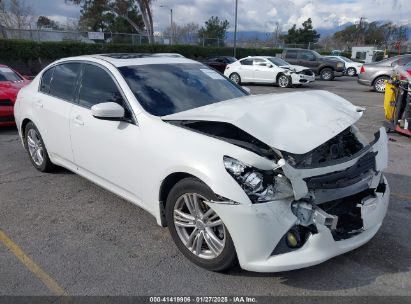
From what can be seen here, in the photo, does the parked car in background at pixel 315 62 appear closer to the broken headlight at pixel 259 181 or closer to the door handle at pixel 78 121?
the door handle at pixel 78 121

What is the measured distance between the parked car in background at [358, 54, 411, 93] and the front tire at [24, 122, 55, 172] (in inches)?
575

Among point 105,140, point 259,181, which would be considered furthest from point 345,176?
point 105,140

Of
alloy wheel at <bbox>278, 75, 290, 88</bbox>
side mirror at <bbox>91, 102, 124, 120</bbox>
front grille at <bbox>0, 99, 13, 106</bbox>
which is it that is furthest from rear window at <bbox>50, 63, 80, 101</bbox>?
alloy wheel at <bbox>278, 75, 290, 88</bbox>

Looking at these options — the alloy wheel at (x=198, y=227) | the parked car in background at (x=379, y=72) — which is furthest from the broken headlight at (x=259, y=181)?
the parked car in background at (x=379, y=72)

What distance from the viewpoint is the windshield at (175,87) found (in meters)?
3.62

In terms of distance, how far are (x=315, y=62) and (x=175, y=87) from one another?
67.8ft

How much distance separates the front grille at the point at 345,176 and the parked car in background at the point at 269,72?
1545 centimetres

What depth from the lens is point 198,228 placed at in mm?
2951

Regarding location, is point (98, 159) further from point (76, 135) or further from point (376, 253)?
point (376, 253)

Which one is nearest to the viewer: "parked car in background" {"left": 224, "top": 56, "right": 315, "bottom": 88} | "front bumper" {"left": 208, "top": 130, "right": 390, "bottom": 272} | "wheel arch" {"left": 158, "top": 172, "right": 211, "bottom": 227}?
"front bumper" {"left": 208, "top": 130, "right": 390, "bottom": 272}

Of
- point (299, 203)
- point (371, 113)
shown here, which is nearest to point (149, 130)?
point (299, 203)

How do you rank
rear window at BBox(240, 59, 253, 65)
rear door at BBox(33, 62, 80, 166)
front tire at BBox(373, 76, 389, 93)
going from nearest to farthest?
1. rear door at BBox(33, 62, 80, 166)
2. front tire at BBox(373, 76, 389, 93)
3. rear window at BBox(240, 59, 253, 65)

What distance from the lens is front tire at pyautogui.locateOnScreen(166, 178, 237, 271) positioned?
2.75 m

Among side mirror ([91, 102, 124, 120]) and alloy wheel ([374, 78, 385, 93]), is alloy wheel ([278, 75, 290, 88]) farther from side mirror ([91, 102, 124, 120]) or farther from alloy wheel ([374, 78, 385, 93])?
side mirror ([91, 102, 124, 120])
